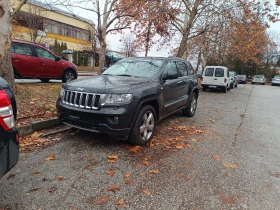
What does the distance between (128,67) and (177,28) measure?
11.9 meters

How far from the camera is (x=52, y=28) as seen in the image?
3559cm

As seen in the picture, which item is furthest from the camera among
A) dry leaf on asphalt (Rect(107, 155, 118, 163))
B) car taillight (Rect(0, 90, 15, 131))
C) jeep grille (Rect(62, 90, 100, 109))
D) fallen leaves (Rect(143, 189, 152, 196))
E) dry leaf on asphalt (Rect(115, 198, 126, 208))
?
jeep grille (Rect(62, 90, 100, 109))

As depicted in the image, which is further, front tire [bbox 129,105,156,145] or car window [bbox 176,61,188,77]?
car window [bbox 176,61,188,77]

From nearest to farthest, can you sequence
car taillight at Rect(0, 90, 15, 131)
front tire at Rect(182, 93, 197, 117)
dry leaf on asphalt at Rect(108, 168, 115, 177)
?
car taillight at Rect(0, 90, 15, 131) < dry leaf on asphalt at Rect(108, 168, 115, 177) < front tire at Rect(182, 93, 197, 117)

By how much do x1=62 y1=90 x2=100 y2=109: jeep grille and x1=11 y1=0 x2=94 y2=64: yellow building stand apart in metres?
24.7

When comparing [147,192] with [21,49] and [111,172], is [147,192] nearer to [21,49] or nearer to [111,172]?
[111,172]

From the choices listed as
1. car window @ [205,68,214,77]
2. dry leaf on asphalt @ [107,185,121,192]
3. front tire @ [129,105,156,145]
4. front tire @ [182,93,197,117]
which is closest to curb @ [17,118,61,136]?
front tire @ [129,105,156,145]

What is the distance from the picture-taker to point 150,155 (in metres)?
3.74

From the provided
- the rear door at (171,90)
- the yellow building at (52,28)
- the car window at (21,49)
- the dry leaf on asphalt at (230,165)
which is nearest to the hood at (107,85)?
the rear door at (171,90)

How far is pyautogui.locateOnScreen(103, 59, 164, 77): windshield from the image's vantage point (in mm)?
4788

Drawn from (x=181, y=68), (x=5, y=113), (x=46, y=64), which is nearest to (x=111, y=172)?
(x=5, y=113)

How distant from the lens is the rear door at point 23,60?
8.21 meters

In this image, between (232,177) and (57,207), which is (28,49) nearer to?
(57,207)

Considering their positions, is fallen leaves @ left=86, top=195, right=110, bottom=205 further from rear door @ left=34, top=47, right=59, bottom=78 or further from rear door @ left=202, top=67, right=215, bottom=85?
rear door @ left=202, top=67, right=215, bottom=85
